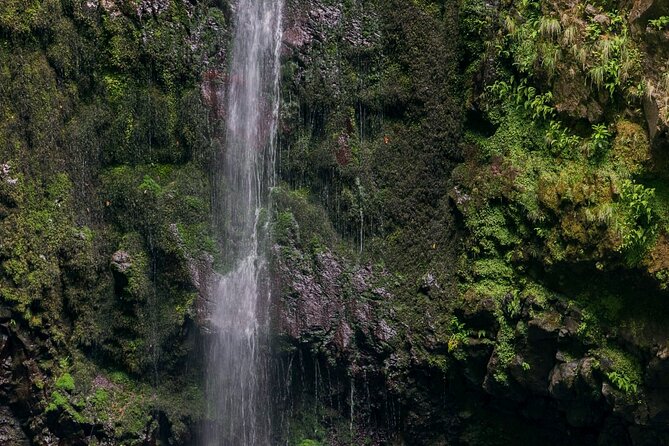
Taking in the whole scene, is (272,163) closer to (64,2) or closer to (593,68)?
(64,2)

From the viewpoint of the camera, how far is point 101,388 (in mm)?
9367

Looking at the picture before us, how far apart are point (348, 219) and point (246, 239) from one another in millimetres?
1405

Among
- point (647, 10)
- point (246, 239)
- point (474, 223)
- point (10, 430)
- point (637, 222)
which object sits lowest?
point (10, 430)

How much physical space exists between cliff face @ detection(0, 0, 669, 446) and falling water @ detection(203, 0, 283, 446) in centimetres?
21

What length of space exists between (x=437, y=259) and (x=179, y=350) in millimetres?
3578

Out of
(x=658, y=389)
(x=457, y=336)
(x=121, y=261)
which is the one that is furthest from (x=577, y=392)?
(x=121, y=261)

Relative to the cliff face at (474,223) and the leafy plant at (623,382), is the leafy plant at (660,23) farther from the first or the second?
the leafy plant at (623,382)

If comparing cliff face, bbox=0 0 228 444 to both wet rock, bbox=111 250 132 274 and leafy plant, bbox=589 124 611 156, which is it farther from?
leafy plant, bbox=589 124 611 156

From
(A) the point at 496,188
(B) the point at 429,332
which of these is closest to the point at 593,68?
(A) the point at 496,188

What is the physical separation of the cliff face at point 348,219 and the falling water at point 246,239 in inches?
8.1

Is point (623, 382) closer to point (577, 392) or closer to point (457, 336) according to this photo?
point (577, 392)

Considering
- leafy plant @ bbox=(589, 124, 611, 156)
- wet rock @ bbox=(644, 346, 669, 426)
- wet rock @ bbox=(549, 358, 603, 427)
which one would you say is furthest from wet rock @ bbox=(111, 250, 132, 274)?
wet rock @ bbox=(644, 346, 669, 426)

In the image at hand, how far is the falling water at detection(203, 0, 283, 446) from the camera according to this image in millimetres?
9781

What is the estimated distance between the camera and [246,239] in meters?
10.1
